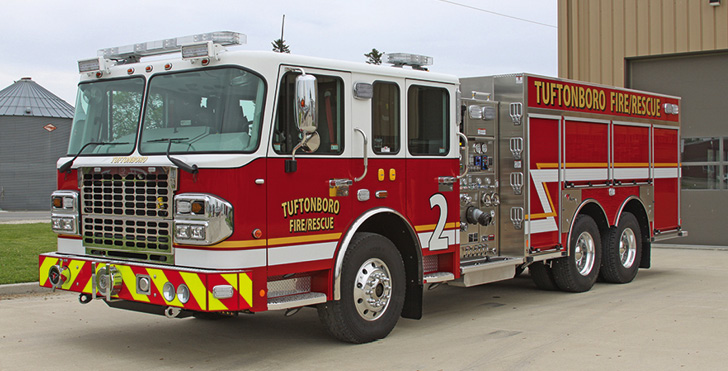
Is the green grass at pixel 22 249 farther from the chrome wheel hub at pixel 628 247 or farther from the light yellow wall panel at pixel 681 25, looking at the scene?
the light yellow wall panel at pixel 681 25

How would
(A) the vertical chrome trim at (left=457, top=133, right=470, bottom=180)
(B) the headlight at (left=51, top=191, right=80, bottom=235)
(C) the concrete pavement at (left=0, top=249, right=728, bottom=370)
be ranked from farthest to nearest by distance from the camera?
1. (A) the vertical chrome trim at (left=457, top=133, right=470, bottom=180)
2. (B) the headlight at (left=51, top=191, right=80, bottom=235)
3. (C) the concrete pavement at (left=0, top=249, right=728, bottom=370)

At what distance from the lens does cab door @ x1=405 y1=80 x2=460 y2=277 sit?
7770 millimetres

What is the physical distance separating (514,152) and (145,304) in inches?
185

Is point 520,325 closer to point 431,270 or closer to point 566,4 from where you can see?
point 431,270

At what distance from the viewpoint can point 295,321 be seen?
28.0ft

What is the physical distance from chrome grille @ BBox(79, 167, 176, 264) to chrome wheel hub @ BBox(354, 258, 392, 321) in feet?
5.61

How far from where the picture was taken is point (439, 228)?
8.02 m

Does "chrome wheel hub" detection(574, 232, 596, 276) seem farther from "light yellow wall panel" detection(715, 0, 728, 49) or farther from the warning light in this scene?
"light yellow wall panel" detection(715, 0, 728, 49)

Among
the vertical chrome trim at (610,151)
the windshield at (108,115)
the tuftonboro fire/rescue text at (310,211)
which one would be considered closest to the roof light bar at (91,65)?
the windshield at (108,115)

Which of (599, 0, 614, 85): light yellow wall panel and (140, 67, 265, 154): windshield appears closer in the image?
(140, 67, 265, 154): windshield

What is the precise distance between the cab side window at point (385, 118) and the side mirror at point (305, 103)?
1.24 metres

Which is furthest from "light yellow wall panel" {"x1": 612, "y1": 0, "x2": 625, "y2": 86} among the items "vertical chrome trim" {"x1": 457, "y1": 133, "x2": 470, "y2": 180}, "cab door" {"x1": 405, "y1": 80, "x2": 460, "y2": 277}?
"cab door" {"x1": 405, "y1": 80, "x2": 460, "y2": 277}

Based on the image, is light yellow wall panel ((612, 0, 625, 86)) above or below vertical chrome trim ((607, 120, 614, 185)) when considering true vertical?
above

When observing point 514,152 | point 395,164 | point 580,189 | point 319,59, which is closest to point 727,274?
point 580,189
